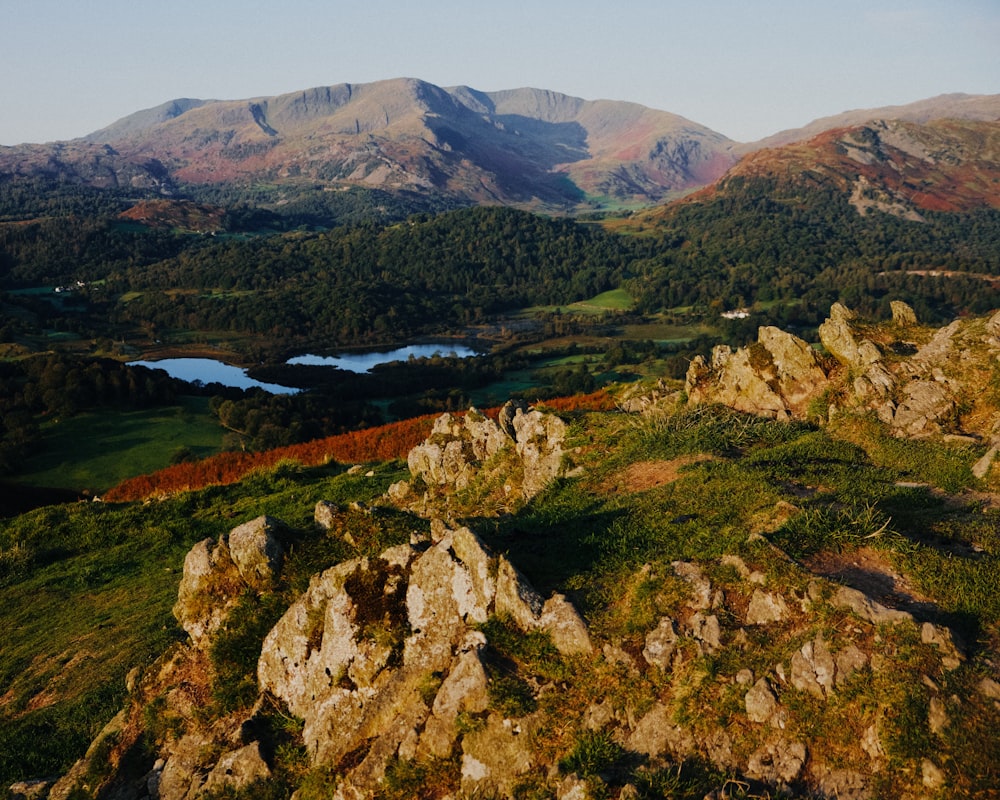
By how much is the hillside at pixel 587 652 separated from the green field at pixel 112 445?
87.3ft

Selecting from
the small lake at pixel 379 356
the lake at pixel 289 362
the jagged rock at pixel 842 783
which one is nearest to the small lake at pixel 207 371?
the lake at pixel 289 362

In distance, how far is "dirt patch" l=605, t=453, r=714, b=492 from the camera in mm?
16656

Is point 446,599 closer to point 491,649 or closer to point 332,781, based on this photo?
point 491,649

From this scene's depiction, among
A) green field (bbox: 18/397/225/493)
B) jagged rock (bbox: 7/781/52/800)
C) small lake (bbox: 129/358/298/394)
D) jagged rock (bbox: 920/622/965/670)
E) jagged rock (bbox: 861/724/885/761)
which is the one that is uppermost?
jagged rock (bbox: 920/622/965/670)

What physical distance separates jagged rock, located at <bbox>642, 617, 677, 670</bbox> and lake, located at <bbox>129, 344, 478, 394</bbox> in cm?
8455

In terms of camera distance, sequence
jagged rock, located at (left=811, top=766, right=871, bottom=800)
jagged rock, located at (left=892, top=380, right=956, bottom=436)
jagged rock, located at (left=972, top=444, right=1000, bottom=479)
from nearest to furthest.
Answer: jagged rock, located at (left=811, top=766, right=871, bottom=800)
jagged rock, located at (left=972, top=444, right=1000, bottom=479)
jagged rock, located at (left=892, top=380, right=956, bottom=436)

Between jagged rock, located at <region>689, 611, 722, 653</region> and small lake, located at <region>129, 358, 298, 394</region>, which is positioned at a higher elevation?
jagged rock, located at <region>689, 611, 722, 653</region>

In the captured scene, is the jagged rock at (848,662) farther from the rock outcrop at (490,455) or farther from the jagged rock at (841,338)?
the jagged rock at (841,338)

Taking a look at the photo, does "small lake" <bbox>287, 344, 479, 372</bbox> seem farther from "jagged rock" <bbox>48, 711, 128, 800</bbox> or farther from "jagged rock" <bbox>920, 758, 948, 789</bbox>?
"jagged rock" <bbox>920, 758, 948, 789</bbox>

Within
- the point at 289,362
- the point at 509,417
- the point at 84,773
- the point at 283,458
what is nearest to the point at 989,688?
the point at 84,773

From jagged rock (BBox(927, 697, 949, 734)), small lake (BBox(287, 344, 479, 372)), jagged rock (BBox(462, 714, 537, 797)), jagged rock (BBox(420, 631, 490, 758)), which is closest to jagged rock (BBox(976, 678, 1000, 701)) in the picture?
jagged rock (BBox(927, 697, 949, 734))

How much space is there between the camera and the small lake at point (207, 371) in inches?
3910

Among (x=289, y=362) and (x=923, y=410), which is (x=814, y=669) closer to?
(x=923, y=410)

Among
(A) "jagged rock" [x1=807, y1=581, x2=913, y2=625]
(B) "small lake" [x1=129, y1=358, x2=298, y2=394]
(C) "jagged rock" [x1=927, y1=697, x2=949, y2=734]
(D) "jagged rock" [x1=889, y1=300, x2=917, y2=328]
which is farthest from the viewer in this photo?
(B) "small lake" [x1=129, y1=358, x2=298, y2=394]
